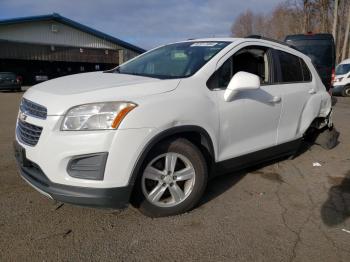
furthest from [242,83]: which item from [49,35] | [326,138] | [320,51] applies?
[49,35]

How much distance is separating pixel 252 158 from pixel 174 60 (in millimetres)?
1432

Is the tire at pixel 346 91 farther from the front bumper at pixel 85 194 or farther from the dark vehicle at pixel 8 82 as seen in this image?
the dark vehicle at pixel 8 82

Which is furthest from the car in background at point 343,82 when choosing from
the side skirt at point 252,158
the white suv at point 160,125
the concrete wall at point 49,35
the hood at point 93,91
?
the concrete wall at point 49,35

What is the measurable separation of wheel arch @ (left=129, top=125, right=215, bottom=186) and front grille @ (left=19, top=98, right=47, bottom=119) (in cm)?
87

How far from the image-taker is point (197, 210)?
364cm

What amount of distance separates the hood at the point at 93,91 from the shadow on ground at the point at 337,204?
1.99 meters

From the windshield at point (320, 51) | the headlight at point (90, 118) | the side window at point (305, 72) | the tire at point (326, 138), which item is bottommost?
the tire at point (326, 138)

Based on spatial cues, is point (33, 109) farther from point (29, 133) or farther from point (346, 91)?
point (346, 91)

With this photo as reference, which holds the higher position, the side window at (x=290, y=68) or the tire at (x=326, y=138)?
the side window at (x=290, y=68)

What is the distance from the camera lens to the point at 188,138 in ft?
11.7

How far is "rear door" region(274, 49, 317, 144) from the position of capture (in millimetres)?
4512

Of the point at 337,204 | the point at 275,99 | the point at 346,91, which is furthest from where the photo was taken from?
the point at 346,91

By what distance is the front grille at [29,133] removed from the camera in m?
3.06

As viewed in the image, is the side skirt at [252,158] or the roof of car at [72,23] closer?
the side skirt at [252,158]
